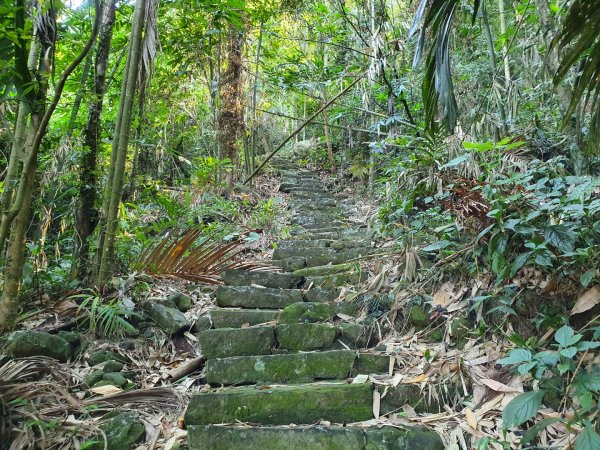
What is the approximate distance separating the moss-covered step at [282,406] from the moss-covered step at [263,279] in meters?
1.64

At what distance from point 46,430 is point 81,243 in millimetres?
1685

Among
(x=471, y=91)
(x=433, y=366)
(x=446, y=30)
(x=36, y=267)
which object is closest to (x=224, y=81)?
(x=471, y=91)

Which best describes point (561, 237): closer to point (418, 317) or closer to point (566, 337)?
point (566, 337)

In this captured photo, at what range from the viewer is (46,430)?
190 centimetres

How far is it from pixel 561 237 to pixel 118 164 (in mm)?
2754

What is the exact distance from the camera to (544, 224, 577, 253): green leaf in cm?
202

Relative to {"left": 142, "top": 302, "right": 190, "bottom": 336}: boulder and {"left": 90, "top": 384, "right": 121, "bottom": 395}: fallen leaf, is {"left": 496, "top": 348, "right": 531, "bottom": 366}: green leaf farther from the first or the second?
{"left": 142, "top": 302, "right": 190, "bottom": 336}: boulder

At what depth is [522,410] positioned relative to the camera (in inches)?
65.4

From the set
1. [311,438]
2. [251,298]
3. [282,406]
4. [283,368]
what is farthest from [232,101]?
[311,438]

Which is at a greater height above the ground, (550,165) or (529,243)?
(550,165)

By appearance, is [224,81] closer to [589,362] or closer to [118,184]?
[118,184]

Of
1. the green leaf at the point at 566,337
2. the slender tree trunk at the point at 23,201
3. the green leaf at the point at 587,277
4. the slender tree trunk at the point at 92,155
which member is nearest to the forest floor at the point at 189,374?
the slender tree trunk at the point at 23,201

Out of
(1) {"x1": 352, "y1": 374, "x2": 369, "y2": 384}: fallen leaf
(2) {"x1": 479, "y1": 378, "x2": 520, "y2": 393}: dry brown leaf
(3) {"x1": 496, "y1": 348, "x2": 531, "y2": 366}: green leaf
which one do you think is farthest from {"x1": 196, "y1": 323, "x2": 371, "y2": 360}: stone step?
(3) {"x1": 496, "y1": 348, "x2": 531, "y2": 366}: green leaf

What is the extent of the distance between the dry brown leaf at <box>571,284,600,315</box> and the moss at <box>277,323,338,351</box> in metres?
1.32
